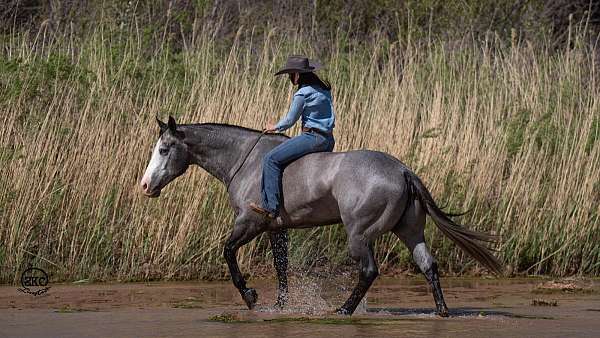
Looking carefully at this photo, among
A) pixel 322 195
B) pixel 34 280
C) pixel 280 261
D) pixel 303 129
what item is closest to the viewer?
pixel 322 195

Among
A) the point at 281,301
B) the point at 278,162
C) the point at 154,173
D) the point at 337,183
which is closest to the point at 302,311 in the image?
the point at 281,301

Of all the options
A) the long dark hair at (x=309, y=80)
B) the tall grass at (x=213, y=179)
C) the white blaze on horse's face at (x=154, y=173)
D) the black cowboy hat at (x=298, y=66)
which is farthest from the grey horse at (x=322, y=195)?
the tall grass at (x=213, y=179)

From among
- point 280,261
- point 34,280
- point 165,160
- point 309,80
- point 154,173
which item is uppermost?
point 309,80

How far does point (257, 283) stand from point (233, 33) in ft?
20.7

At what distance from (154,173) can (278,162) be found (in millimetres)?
1141

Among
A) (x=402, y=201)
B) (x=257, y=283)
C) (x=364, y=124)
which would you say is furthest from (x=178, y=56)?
(x=402, y=201)

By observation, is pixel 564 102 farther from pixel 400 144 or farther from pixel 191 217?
pixel 191 217

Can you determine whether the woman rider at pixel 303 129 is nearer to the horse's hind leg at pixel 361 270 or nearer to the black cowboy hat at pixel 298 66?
the black cowboy hat at pixel 298 66

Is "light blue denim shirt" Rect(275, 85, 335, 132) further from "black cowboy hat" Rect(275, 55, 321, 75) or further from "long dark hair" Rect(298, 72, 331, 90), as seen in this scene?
"black cowboy hat" Rect(275, 55, 321, 75)

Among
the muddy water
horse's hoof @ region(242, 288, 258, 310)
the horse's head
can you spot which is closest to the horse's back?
horse's hoof @ region(242, 288, 258, 310)

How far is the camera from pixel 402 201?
855cm

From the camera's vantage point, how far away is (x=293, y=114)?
894cm

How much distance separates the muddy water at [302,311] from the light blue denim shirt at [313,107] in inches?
57.4

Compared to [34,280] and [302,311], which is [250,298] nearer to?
[302,311]
